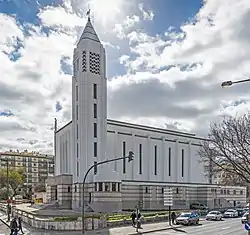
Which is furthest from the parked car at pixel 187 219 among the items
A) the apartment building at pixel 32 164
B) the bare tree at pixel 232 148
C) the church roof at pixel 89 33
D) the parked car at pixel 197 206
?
the apartment building at pixel 32 164

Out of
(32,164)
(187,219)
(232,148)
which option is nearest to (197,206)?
(187,219)

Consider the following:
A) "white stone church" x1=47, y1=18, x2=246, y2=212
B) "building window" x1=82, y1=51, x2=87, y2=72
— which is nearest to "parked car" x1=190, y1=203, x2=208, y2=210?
"white stone church" x1=47, y1=18, x2=246, y2=212

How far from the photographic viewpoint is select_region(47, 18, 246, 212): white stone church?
71.8 meters

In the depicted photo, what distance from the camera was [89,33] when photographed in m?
76.6

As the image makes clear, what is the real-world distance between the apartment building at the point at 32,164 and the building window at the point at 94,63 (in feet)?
312

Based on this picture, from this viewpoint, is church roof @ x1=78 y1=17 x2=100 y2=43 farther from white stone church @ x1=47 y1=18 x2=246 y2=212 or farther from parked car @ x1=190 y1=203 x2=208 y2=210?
parked car @ x1=190 y1=203 x2=208 y2=210

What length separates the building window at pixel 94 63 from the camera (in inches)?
2950

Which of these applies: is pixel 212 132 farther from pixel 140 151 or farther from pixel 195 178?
pixel 195 178

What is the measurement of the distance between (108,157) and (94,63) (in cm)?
1688

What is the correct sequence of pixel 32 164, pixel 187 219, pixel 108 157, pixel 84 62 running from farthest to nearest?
pixel 32 164 < pixel 108 157 < pixel 84 62 < pixel 187 219

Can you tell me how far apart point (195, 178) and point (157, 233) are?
58.4 metres

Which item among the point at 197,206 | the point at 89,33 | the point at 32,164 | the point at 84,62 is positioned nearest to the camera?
the point at 84,62

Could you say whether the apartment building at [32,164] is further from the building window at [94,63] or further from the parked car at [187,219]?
the parked car at [187,219]

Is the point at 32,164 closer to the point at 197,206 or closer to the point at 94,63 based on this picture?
the point at 197,206
